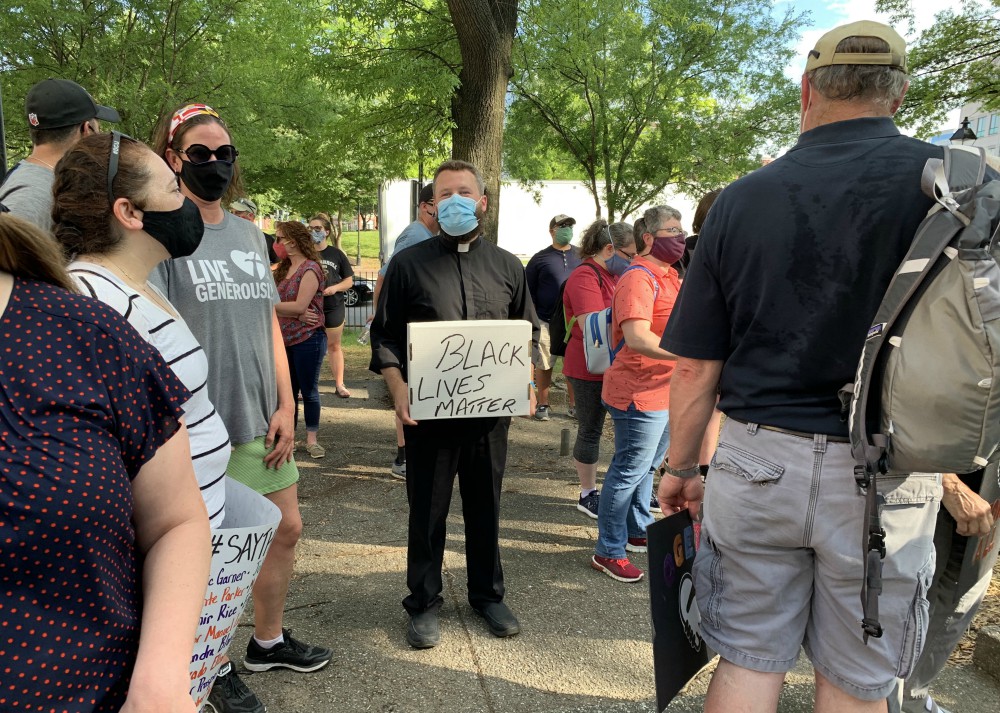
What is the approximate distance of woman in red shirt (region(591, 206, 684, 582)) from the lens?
4086mm

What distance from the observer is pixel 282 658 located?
322cm

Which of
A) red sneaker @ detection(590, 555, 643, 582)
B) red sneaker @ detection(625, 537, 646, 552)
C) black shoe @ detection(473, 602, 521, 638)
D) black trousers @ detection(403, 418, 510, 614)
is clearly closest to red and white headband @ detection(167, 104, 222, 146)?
black trousers @ detection(403, 418, 510, 614)

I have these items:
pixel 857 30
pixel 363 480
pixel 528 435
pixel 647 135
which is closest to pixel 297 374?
pixel 363 480

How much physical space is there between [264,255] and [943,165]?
237 cm

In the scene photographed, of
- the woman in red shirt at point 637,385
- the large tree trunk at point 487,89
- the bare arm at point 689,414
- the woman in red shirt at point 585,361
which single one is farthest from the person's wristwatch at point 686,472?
the large tree trunk at point 487,89

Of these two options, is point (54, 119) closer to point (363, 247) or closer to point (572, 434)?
point (572, 434)

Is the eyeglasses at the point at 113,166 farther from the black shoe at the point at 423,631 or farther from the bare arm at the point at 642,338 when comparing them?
the bare arm at the point at 642,338

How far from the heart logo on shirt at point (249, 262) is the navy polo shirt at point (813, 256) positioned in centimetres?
175

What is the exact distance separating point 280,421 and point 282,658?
1.07 metres

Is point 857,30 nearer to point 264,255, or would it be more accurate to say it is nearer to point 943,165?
point 943,165

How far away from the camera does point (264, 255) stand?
3.03 meters

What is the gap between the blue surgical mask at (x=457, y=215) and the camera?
3369 mm

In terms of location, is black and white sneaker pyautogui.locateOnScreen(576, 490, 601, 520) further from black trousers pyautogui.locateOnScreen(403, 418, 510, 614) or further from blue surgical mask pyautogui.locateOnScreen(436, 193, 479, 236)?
blue surgical mask pyautogui.locateOnScreen(436, 193, 479, 236)

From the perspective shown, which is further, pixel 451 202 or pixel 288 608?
pixel 288 608
